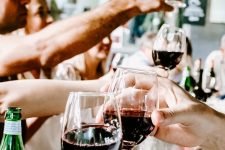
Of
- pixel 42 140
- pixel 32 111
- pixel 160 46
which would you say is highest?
pixel 160 46

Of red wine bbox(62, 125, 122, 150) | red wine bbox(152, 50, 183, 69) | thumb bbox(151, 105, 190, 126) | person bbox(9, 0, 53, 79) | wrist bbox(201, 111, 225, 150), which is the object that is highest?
person bbox(9, 0, 53, 79)

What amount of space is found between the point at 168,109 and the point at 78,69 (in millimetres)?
1916

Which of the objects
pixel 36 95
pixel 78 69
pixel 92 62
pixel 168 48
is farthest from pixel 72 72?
pixel 36 95

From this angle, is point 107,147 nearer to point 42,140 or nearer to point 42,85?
point 42,85

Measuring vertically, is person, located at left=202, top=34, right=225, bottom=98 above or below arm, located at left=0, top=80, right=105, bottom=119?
below

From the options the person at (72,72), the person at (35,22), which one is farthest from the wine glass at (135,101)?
the person at (35,22)

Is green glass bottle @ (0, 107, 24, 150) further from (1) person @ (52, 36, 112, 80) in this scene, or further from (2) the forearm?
(1) person @ (52, 36, 112, 80)

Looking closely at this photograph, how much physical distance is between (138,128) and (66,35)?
1.15m

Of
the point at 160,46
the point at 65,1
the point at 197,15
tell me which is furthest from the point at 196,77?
the point at 160,46

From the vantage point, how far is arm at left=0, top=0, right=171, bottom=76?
1.79m

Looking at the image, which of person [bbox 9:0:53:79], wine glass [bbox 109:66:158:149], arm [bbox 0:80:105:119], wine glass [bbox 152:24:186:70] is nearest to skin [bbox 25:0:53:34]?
person [bbox 9:0:53:79]

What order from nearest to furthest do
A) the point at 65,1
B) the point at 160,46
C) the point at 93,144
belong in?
the point at 93,144 → the point at 160,46 → the point at 65,1

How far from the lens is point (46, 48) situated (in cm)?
183

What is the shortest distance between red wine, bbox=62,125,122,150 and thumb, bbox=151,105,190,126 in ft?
0.21
